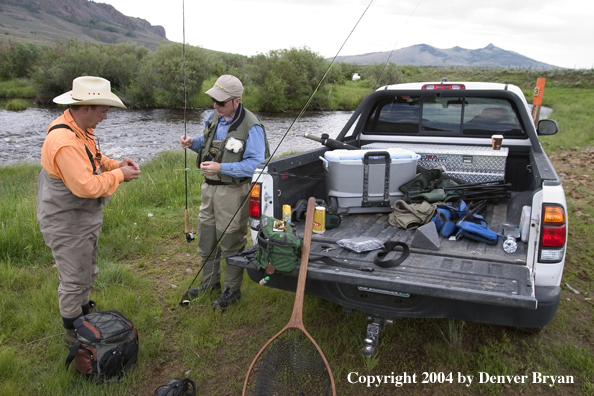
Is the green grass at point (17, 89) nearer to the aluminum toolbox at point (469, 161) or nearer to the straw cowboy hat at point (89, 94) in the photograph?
the straw cowboy hat at point (89, 94)

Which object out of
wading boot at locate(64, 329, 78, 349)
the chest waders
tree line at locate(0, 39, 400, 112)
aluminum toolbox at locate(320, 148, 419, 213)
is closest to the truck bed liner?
aluminum toolbox at locate(320, 148, 419, 213)

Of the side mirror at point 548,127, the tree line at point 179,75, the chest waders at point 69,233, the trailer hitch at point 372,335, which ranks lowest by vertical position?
the trailer hitch at point 372,335

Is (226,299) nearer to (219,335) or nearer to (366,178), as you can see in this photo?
(219,335)

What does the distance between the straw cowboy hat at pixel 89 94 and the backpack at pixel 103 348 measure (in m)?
1.47

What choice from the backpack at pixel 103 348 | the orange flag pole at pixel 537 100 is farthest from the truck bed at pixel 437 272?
the orange flag pole at pixel 537 100

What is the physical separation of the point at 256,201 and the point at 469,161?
98.7 inches

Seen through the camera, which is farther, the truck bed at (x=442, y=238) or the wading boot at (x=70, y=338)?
the wading boot at (x=70, y=338)

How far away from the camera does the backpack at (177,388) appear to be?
8.88 feet

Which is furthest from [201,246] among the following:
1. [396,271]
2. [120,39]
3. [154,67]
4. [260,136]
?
[120,39]

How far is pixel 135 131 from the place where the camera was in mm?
19156

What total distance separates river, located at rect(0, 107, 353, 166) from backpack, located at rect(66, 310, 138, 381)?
28.7 ft

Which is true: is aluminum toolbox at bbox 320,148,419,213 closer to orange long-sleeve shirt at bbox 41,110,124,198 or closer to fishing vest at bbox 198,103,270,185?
fishing vest at bbox 198,103,270,185

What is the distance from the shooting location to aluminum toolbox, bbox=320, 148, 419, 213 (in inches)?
152

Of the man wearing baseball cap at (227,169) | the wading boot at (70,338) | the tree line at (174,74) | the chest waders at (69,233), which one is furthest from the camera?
the tree line at (174,74)
